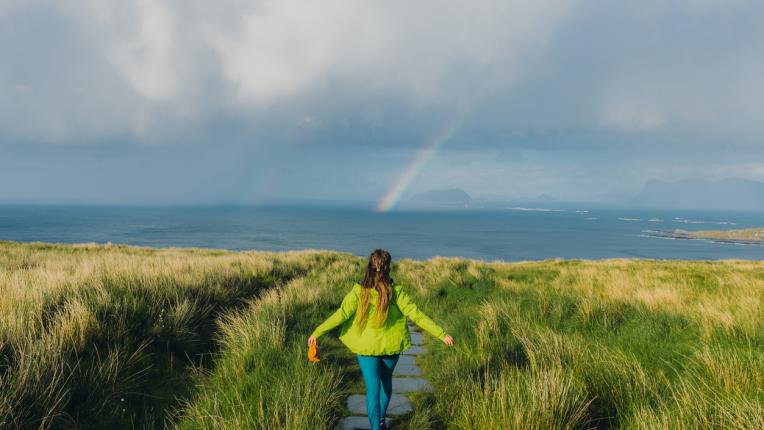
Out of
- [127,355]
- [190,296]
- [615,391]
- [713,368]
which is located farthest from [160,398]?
[713,368]

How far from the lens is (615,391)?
4523mm

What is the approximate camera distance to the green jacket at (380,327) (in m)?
4.25

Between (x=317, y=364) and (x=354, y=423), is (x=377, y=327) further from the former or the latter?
(x=317, y=364)

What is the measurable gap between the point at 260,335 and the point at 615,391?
181 inches

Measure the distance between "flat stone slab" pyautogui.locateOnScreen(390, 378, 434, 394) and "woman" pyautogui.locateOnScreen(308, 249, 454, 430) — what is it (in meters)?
1.15

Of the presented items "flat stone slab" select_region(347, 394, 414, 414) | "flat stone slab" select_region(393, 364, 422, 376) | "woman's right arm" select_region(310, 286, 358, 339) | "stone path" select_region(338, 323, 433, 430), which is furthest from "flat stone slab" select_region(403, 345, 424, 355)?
"woman's right arm" select_region(310, 286, 358, 339)

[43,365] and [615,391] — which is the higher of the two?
[43,365]

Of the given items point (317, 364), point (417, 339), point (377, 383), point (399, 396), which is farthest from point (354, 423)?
point (417, 339)

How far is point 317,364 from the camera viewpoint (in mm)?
5598

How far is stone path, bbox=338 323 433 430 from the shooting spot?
4488mm

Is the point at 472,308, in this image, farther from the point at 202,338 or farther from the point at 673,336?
the point at 202,338

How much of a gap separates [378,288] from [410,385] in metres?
1.98

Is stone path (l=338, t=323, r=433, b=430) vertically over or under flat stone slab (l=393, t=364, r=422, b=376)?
over

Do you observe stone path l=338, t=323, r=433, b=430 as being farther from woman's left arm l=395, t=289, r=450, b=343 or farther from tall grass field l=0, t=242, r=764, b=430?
woman's left arm l=395, t=289, r=450, b=343
